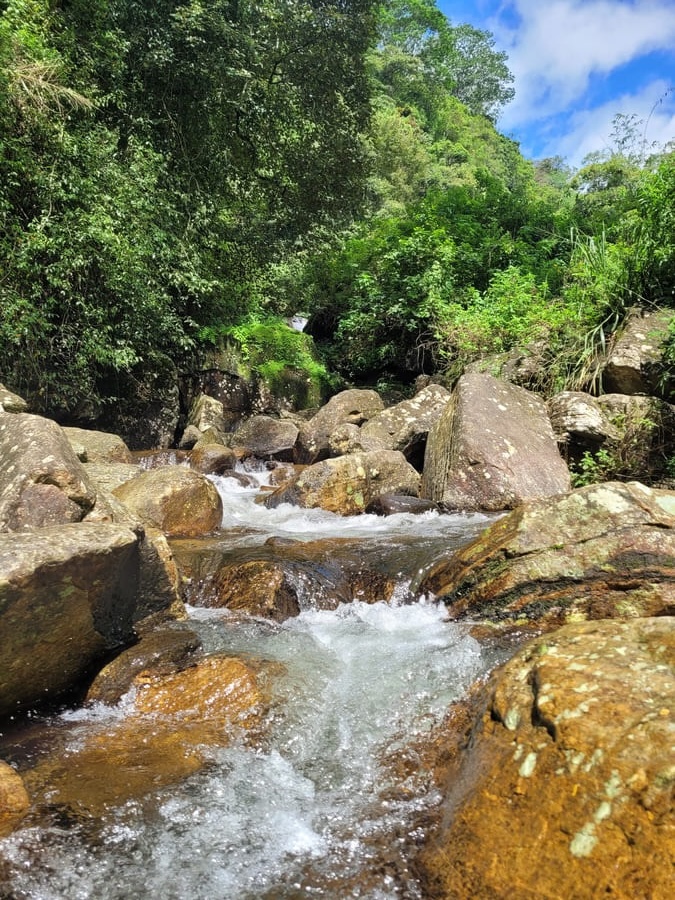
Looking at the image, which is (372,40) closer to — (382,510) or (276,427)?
(276,427)

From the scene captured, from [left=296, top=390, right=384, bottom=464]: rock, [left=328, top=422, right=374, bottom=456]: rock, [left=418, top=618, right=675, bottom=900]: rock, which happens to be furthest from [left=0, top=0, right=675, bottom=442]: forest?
[left=418, top=618, right=675, bottom=900]: rock

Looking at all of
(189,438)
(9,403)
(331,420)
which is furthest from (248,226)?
(9,403)

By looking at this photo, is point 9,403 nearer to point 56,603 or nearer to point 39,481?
point 39,481

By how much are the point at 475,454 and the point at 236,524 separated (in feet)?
10.5

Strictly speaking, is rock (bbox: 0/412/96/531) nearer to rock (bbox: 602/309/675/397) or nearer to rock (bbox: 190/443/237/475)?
rock (bbox: 190/443/237/475)

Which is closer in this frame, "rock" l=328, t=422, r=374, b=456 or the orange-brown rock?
the orange-brown rock

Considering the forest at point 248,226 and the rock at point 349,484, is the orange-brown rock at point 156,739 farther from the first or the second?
the forest at point 248,226

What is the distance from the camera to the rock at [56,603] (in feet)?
9.20

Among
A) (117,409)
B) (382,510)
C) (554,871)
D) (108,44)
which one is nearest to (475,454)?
(382,510)

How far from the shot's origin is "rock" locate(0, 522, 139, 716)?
280cm

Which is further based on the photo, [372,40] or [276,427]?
[372,40]

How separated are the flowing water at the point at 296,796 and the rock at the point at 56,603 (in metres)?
0.27

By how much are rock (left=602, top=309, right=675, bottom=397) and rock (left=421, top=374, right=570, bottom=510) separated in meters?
1.27

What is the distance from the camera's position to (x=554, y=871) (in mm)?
1684
